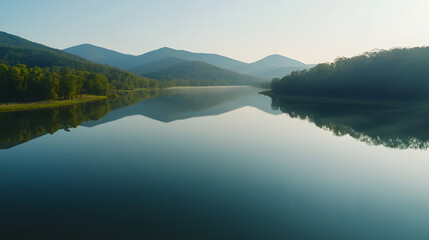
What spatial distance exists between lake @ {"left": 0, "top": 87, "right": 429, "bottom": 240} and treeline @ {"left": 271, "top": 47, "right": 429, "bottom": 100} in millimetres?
52580

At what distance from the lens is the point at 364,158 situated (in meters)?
22.8

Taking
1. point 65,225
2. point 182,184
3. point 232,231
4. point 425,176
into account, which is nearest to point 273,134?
point 425,176

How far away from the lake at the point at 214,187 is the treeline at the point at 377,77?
52580mm

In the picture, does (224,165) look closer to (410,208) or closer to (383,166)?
(410,208)

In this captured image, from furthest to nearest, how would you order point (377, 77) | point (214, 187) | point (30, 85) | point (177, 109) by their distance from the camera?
point (377, 77)
point (30, 85)
point (177, 109)
point (214, 187)

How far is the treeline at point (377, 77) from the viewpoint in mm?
70750

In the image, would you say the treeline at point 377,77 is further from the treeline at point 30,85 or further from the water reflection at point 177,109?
the treeline at point 30,85

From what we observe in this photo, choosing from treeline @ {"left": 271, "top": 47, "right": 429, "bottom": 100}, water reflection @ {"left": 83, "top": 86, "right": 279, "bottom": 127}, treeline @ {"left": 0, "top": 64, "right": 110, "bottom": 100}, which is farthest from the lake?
treeline @ {"left": 271, "top": 47, "right": 429, "bottom": 100}

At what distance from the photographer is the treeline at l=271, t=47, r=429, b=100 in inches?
2785

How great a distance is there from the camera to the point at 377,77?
78.3 metres

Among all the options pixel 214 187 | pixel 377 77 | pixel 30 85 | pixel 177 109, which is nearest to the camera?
pixel 214 187

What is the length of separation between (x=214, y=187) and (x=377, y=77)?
3326 inches

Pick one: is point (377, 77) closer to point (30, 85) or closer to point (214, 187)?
point (214, 187)

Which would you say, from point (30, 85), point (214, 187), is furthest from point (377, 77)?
point (30, 85)
